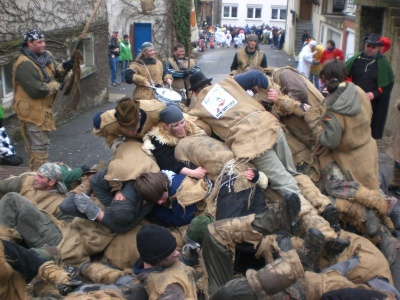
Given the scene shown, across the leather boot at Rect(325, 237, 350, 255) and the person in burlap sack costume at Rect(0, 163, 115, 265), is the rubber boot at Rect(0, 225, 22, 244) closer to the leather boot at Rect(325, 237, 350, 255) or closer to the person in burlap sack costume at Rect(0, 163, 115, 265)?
the person in burlap sack costume at Rect(0, 163, 115, 265)

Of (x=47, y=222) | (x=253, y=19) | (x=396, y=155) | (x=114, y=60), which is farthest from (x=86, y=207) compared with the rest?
(x=253, y=19)

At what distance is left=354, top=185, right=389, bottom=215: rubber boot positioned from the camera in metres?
4.75

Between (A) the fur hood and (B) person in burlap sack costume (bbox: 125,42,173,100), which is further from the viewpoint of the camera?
(B) person in burlap sack costume (bbox: 125,42,173,100)

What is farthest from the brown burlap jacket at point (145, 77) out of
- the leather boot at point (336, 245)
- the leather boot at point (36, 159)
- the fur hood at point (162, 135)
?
the leather boot at point (336, 245)

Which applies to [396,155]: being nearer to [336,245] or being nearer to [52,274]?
[336,245]

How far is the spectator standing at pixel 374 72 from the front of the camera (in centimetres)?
674

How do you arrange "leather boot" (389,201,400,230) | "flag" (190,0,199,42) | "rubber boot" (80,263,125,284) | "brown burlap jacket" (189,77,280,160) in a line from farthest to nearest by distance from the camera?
"flag" (190,0,199,42)
"leather boot" (389,201,400,230)
"brown burlap jacket" (189,77,280,160)
"rubber boot" (80,263,125,284)

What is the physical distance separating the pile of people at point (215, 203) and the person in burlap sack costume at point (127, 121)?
1 centimetres

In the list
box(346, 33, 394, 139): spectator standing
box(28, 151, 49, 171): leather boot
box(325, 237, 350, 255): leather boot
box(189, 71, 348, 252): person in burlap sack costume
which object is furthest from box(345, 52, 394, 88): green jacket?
box(28, 151, 49, 171): leather boot

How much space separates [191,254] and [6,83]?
616 centimetres

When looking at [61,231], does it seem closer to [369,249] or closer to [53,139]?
[369,249]

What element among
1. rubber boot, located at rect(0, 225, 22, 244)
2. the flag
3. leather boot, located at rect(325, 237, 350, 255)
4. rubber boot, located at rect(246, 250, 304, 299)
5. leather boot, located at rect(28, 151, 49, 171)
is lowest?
leather boot, located at rect(28, 151, 49, 171)

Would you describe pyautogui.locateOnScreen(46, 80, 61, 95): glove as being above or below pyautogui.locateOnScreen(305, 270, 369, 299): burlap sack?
above

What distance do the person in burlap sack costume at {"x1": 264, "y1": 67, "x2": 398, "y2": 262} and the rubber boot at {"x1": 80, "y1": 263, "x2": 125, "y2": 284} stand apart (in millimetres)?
1883
